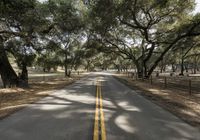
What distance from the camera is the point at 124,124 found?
25.8 ft

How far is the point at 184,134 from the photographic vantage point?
682 cm

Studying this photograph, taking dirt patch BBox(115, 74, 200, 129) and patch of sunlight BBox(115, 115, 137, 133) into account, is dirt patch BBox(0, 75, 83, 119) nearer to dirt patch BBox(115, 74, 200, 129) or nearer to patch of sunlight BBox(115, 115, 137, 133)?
patch of sunlight BBox(115, 115, 137, 133)

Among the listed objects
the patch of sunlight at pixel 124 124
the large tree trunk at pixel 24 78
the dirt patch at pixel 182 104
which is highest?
the large tree trunk at pixel 24 78

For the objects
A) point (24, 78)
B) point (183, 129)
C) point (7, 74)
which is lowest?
point (183, 129)

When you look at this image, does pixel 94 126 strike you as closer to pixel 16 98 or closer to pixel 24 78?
pixel 16 98

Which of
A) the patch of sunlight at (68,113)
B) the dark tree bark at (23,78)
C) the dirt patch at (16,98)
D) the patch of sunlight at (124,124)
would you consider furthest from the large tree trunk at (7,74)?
the patch of sunlight at (124,124)

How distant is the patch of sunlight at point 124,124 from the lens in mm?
7209

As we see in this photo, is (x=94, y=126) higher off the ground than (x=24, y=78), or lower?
lower

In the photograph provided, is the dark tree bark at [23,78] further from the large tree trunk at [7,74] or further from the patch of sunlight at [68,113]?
the patch of sunlight at [68,113]

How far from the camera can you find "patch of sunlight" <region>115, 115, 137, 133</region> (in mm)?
7209

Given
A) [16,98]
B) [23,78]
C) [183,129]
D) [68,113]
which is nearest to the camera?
[183,129]

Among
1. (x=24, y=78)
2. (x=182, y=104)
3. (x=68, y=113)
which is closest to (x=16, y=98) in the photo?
(x=68, y=113)

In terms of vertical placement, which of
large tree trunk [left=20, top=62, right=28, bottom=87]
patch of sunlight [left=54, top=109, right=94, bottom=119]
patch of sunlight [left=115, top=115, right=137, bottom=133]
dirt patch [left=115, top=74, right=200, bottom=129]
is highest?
large tree trunk [left=20, top=62, right=28, bottom=87]

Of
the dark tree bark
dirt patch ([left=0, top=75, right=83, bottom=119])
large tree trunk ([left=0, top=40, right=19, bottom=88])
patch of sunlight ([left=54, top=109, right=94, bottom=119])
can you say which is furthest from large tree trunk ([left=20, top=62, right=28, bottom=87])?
patch of sunlight ([left=54, top=109, right=94, bottom=119])
